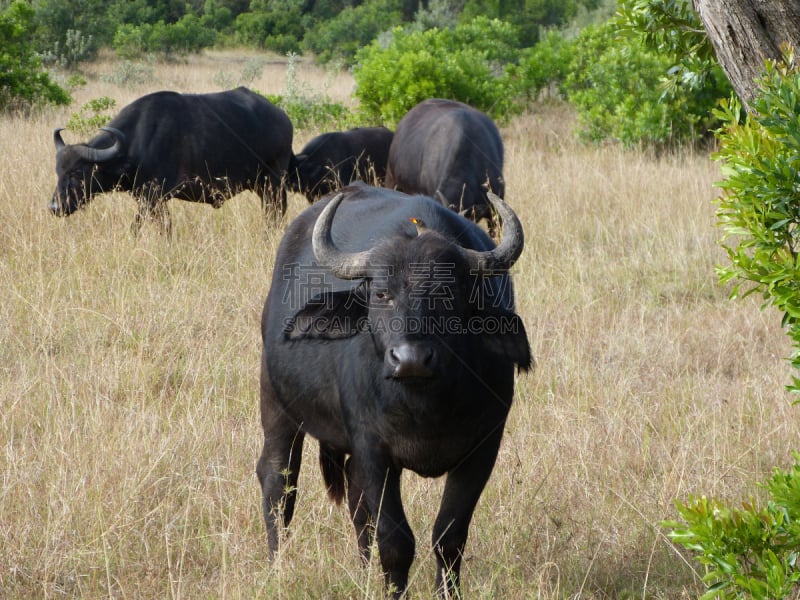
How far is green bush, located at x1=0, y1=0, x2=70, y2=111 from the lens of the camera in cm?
1455

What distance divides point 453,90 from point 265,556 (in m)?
10.7

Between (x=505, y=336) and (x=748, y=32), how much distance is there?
1285 millimetres

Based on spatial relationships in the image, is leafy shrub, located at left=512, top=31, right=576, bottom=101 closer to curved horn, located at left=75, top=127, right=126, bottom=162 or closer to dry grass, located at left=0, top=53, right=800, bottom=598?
dry grass, located at left=0, top=53, right=800, bottom=598

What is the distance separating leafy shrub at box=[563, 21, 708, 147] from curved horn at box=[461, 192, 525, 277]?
Answer: 9.07m

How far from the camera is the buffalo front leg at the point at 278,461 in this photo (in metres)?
4.17

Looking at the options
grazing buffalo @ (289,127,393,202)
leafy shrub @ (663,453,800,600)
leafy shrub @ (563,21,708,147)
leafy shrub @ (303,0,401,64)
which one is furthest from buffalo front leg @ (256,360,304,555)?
leafy shrub @ (303,0,401,64)

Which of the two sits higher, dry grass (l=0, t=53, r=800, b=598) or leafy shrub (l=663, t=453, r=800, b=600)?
leafy shrub (l=663, t=453, r=800, b=600)

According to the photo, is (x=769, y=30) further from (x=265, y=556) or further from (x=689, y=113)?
(x=689, y=113)

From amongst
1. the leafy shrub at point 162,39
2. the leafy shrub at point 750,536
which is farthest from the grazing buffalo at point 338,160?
the leafy shrub at point 162,39

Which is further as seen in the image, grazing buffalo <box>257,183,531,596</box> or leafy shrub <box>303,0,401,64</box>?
leafy shrub <box>303,0,401,64</box>

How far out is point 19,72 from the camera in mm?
14742

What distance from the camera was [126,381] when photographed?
5422 millimetres

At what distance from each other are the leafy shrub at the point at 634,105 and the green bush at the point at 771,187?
9.59 metres

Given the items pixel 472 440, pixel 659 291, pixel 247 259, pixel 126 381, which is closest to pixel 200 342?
pixel 126 381
